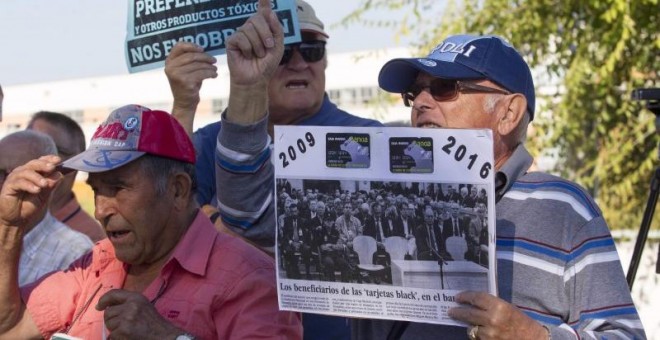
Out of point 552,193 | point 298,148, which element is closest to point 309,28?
point 298,148

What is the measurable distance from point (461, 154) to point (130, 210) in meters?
1.08

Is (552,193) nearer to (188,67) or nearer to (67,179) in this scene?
(188,67)

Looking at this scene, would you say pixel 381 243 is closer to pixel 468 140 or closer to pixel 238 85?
pixel 468 140

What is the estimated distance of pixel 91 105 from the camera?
33.6m

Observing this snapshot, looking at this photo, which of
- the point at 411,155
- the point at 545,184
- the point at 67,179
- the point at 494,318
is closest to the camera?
the point at 494,318

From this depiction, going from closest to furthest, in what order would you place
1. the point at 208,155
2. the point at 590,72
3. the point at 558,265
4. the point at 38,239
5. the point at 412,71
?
the point at 558,265 < the point at 412,71 < the point at 208,155 < the point at 38,239 < the point at 590,72

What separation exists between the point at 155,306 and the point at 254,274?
29 centimetres

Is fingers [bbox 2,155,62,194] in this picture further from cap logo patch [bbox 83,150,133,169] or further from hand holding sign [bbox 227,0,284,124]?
hand holding sign [bbox 227,0,284,124]

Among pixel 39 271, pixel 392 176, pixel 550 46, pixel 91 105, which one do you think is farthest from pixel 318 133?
pixel 91 105

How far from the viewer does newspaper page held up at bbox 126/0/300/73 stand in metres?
3.69

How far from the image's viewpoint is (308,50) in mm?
4176

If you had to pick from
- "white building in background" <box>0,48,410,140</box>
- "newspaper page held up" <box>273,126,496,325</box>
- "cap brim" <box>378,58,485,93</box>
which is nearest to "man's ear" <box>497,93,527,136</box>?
"cap brim" <box>378,58,485,93</box>

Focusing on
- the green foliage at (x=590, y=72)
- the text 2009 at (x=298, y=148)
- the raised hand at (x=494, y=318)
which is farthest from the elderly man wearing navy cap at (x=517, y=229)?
the green foliage at (x=590, y=72)

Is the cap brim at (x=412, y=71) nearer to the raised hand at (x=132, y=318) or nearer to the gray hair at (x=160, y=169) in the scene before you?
the gray hair at (x=160, y=169)
